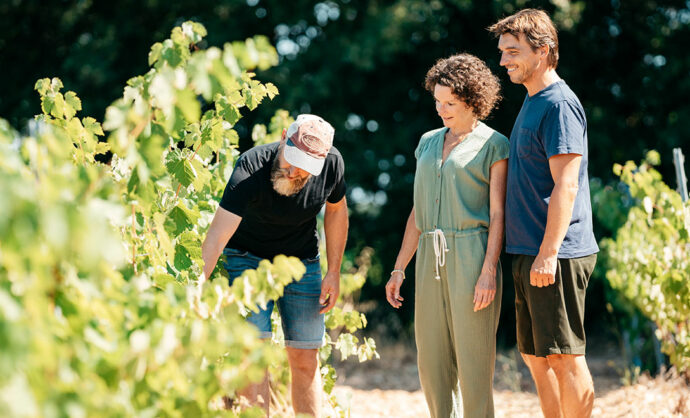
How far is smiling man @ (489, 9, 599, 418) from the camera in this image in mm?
2447

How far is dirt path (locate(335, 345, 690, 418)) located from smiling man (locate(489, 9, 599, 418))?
1033 millimetres

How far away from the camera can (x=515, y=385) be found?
228 inches

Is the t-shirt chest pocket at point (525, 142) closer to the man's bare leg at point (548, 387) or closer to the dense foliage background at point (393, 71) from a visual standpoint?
the man's bare leg at point (548, 387)

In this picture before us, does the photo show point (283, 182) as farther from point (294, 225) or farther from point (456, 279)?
point (456, 279)

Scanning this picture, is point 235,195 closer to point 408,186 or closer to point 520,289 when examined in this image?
point 520,289

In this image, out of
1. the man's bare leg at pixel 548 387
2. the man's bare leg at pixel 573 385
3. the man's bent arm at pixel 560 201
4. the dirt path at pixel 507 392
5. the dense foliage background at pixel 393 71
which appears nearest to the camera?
the man's bent arm at pixel 560 201

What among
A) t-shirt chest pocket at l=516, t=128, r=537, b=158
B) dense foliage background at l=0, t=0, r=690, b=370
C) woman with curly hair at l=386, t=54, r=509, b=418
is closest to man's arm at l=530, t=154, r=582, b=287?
t-shirt chest pocket at l=516, t=128, r=537, b=158

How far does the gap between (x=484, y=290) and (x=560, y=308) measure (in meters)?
0.27

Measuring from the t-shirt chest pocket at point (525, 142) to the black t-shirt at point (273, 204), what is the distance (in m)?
0.67

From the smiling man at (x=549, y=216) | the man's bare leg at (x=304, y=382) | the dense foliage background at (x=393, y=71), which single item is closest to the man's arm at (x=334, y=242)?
the man's bare leg at (x=304, y=382)

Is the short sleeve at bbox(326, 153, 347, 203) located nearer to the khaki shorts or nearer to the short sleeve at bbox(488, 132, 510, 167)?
the short sleeve at bbox(488, 132, 510, 167)

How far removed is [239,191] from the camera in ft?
8.25

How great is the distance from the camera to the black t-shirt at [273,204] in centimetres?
258

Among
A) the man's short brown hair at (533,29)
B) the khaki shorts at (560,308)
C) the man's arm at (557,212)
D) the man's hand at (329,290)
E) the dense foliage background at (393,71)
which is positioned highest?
the dense foliage background at (393,71)
